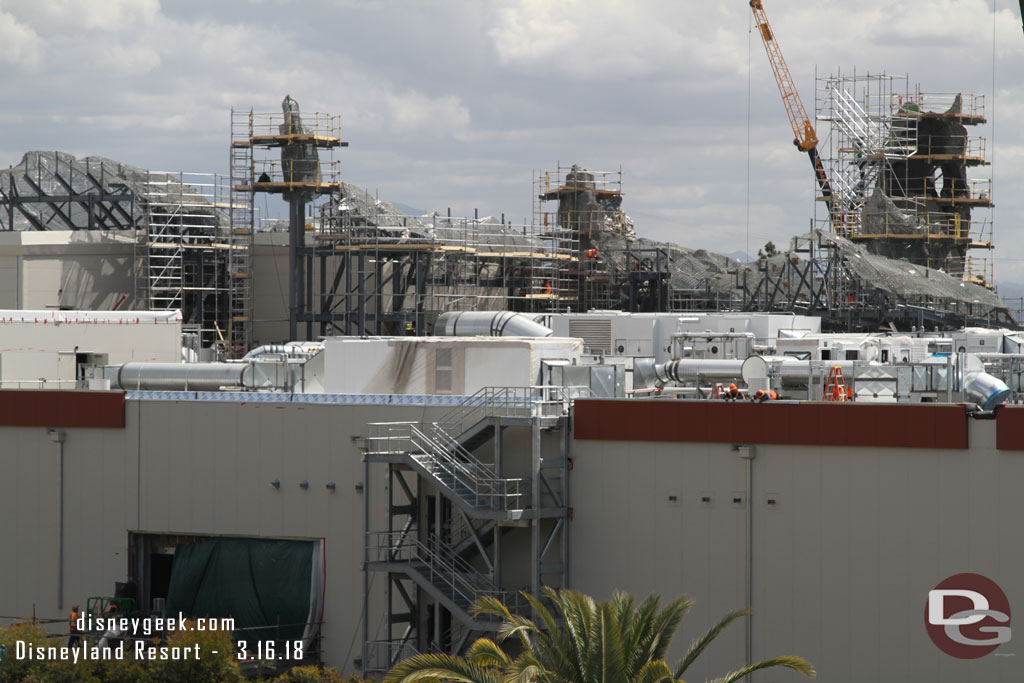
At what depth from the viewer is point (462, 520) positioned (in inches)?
1145

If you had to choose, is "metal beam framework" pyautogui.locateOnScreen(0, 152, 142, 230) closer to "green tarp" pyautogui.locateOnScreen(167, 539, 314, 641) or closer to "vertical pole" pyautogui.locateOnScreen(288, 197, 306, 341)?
"vertical pole" pyautogui.locateOnScreen(288, 197, 306, 341)

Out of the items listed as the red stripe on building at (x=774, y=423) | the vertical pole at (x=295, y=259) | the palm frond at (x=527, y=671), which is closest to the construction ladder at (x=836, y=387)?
the red stripe on building at (x=774, y=423)

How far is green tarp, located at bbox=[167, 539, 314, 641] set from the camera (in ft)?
99.6

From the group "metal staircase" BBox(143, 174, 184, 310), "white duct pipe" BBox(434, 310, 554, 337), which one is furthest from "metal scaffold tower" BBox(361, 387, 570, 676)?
"metal staircase" BBox(143, 174, 184, 310)

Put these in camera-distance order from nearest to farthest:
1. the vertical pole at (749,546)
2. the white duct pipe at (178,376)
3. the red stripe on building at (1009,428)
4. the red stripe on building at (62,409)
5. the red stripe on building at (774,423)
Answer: the red stripe on building at (1009,428), the red stripe on building at (774,423), the vertical pole at (749,546), the red stripe on building at (62,409), the white duct pipe at (178,376)

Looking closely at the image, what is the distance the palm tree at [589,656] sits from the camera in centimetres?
2002

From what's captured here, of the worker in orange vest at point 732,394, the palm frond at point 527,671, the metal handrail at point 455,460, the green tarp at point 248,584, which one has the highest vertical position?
the worker in orange vest at point 732,394

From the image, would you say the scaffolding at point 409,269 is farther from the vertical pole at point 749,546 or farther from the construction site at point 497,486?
the vertical pole at point 749,546

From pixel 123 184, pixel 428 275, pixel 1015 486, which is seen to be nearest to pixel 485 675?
pixel 1015 486

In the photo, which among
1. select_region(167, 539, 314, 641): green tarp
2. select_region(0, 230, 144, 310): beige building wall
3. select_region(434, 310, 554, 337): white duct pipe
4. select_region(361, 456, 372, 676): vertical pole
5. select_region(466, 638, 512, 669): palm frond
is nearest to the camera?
select_region(466, 638, 512, 669): palm frond

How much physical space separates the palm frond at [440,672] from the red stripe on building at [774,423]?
8200mm

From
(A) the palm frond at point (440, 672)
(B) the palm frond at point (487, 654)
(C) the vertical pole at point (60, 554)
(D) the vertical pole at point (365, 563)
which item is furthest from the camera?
(C) the vertical pole at point (60, 554)

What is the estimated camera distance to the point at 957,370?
106 feet

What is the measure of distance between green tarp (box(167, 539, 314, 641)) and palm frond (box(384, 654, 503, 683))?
9961mm
